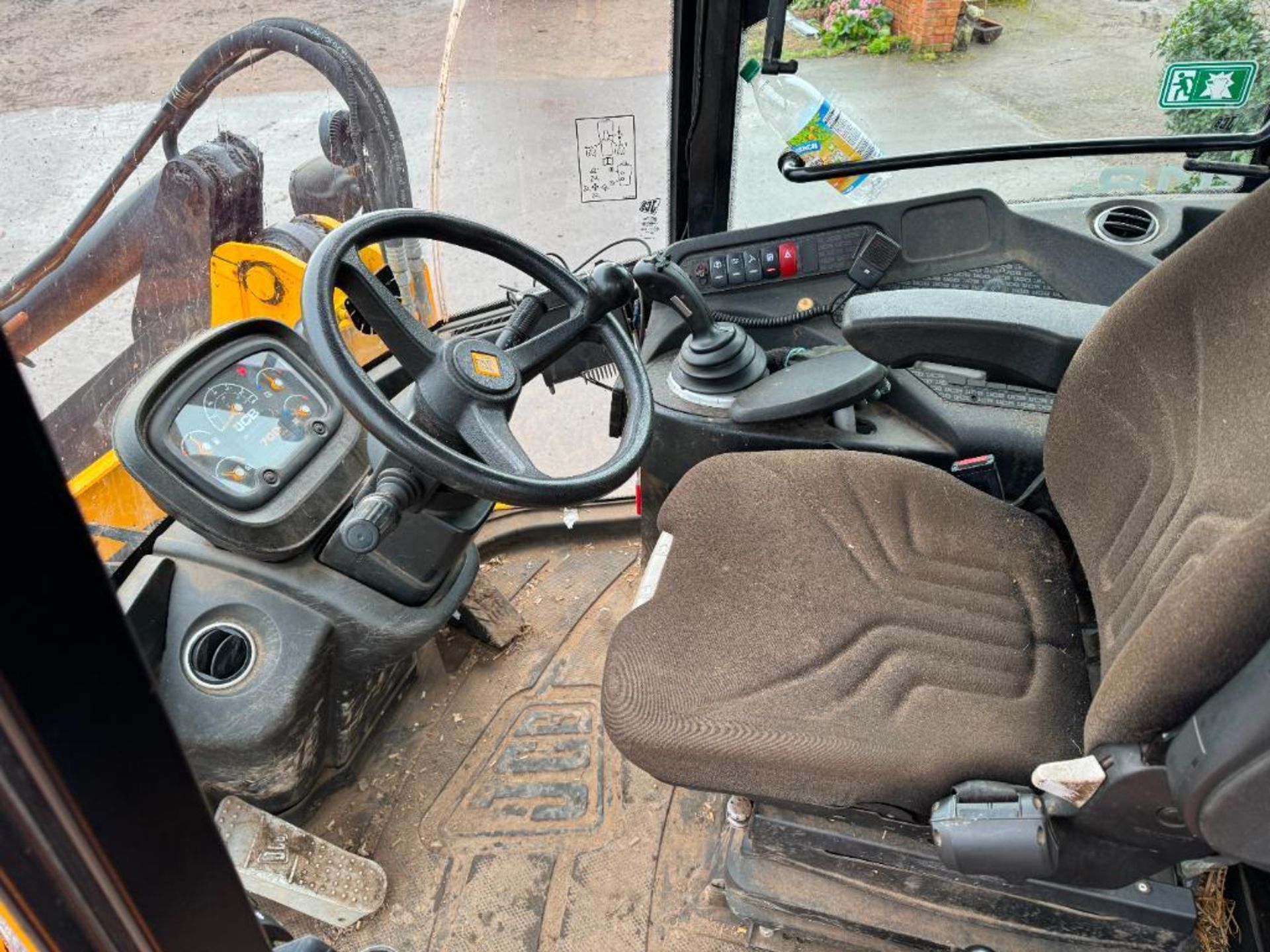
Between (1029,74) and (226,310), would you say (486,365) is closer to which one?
(226,310)

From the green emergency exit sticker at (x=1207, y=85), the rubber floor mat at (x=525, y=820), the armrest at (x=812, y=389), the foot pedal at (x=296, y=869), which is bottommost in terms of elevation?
the rubber floor mat at (x=525, y=820)

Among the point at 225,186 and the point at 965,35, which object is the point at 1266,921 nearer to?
the point at 965,35

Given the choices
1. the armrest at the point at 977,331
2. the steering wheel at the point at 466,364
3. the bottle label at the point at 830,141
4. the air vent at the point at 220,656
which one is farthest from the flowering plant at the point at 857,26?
the air vent at the point at 220,656

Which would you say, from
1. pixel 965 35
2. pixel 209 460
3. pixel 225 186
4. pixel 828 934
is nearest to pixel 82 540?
pixel 225 186

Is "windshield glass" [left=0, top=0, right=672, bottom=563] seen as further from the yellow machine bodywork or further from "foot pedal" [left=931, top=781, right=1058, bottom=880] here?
"foot pedal" [left=931, top=781, right=1058, bottom=880]

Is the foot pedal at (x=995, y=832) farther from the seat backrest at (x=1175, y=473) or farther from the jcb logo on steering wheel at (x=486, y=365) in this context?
the jcb logo on steering wheel at (x=486, y=365)

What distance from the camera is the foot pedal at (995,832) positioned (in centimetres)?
88

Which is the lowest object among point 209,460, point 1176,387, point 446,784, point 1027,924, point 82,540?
point 446,784

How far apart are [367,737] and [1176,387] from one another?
130 centimetres

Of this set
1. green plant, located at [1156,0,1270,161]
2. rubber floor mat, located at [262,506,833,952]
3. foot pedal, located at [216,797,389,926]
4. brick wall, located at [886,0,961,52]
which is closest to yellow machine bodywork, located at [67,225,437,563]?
foot pedal, located at [216,797,389,926]

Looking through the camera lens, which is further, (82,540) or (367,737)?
(367,737)

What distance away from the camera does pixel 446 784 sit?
5.22 feet

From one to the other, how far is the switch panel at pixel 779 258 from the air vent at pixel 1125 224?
39 centimetres

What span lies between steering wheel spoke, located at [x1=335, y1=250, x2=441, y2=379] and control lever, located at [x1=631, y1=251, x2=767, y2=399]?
0.47 m
